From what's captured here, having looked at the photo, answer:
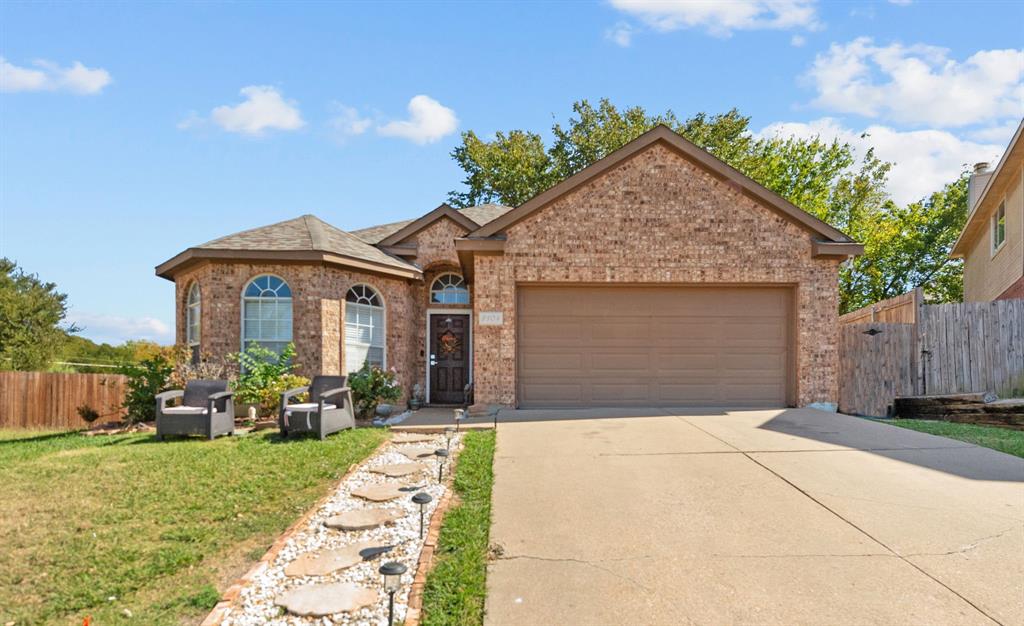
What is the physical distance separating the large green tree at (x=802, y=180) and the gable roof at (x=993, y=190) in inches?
228

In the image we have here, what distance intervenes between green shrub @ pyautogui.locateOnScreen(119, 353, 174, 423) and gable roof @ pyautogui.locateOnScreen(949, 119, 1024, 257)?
699 inches

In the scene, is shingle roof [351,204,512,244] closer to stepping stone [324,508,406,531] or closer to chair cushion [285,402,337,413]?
chair cushion [285,402,337,413]

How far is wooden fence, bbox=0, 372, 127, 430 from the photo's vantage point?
43.4ft

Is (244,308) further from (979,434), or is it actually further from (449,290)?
(979,434)

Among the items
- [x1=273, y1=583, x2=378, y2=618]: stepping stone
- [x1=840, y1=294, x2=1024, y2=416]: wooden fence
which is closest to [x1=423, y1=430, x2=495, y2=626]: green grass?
[x1=273, y1=583, x2=378, y2=618]: stepping stone

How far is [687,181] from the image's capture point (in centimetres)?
1098

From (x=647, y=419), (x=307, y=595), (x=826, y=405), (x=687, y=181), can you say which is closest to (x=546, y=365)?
(x=647, y=419)

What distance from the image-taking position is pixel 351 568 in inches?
159

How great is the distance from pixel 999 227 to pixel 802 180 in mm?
10696

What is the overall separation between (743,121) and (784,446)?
23.0 meters

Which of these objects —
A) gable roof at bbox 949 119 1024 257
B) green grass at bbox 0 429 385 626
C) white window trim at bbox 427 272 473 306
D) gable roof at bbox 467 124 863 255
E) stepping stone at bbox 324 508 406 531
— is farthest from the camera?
white window trim at bbox 427 272 473 306

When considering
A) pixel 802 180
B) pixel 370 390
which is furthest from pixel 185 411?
pixel 802 180

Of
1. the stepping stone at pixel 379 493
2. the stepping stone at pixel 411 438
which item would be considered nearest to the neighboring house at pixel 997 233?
the stepping stone at pixel 411 438

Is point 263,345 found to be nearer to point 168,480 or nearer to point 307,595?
point 168,480
